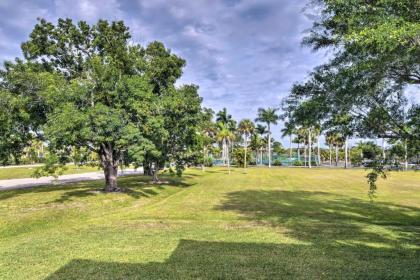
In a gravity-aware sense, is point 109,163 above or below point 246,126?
below

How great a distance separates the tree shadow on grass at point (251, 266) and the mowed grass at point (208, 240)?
0.08 ft

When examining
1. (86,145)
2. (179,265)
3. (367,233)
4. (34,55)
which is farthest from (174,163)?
(179,265)

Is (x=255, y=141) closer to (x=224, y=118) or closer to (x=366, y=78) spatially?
(x=224, y=118)

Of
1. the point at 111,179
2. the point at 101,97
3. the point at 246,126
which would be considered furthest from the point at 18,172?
the point at 246,126

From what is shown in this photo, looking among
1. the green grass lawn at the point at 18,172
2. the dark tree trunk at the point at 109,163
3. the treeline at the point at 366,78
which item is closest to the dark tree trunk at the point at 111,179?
the dark tree trunk at the point at 109,163

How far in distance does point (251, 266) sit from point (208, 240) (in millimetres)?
3230

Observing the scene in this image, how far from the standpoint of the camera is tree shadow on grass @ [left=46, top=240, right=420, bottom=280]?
809 cm

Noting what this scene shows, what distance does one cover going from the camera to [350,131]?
12.7m

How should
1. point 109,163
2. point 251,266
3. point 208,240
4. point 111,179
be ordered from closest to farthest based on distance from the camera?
point 251,266
point 208,240
point 109,163
point 111,179

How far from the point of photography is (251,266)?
8.77 meters

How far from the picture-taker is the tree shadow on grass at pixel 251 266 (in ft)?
26.5

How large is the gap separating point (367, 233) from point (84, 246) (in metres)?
9.77

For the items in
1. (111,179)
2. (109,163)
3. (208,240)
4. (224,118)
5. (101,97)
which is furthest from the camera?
(224,118)

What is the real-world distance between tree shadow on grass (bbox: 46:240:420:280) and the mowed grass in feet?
0.08
